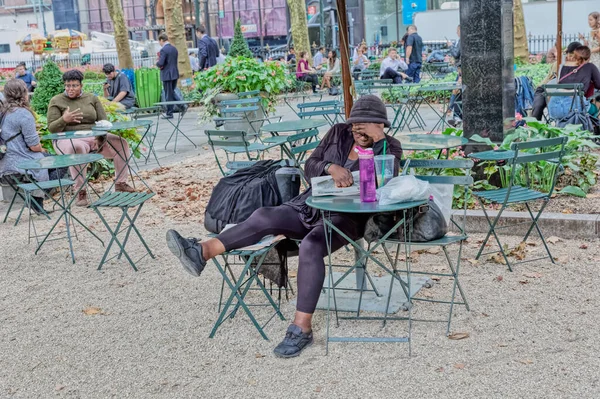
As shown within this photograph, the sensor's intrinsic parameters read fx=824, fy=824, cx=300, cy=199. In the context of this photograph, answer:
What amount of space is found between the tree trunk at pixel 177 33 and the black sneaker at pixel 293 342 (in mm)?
20019

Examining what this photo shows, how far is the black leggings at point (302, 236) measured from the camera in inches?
172

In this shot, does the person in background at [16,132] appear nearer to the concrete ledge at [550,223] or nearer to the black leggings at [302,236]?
the black leggings at [302,236]

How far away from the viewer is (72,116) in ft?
27.9

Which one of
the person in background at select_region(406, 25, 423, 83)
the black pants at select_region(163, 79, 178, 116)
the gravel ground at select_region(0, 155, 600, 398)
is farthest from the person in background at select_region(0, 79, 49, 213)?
the person in background at select_region(406, 25, 423, 83)

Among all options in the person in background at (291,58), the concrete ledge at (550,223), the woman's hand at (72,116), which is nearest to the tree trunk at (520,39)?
the person in background at (291,58)

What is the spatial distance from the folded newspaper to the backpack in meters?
0.48

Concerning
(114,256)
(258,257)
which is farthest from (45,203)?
(258,257)

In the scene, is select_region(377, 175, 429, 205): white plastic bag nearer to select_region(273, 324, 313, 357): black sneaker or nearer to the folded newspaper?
the folded newspaper

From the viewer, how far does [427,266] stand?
5836mm

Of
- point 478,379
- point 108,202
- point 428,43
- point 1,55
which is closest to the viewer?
point 478,379

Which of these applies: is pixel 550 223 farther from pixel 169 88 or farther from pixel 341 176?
pixel 169 88

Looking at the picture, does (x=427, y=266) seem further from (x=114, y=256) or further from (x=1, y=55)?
(x=1, y=55)

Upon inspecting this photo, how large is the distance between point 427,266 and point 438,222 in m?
1.40

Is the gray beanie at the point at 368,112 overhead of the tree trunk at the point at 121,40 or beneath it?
beneath
